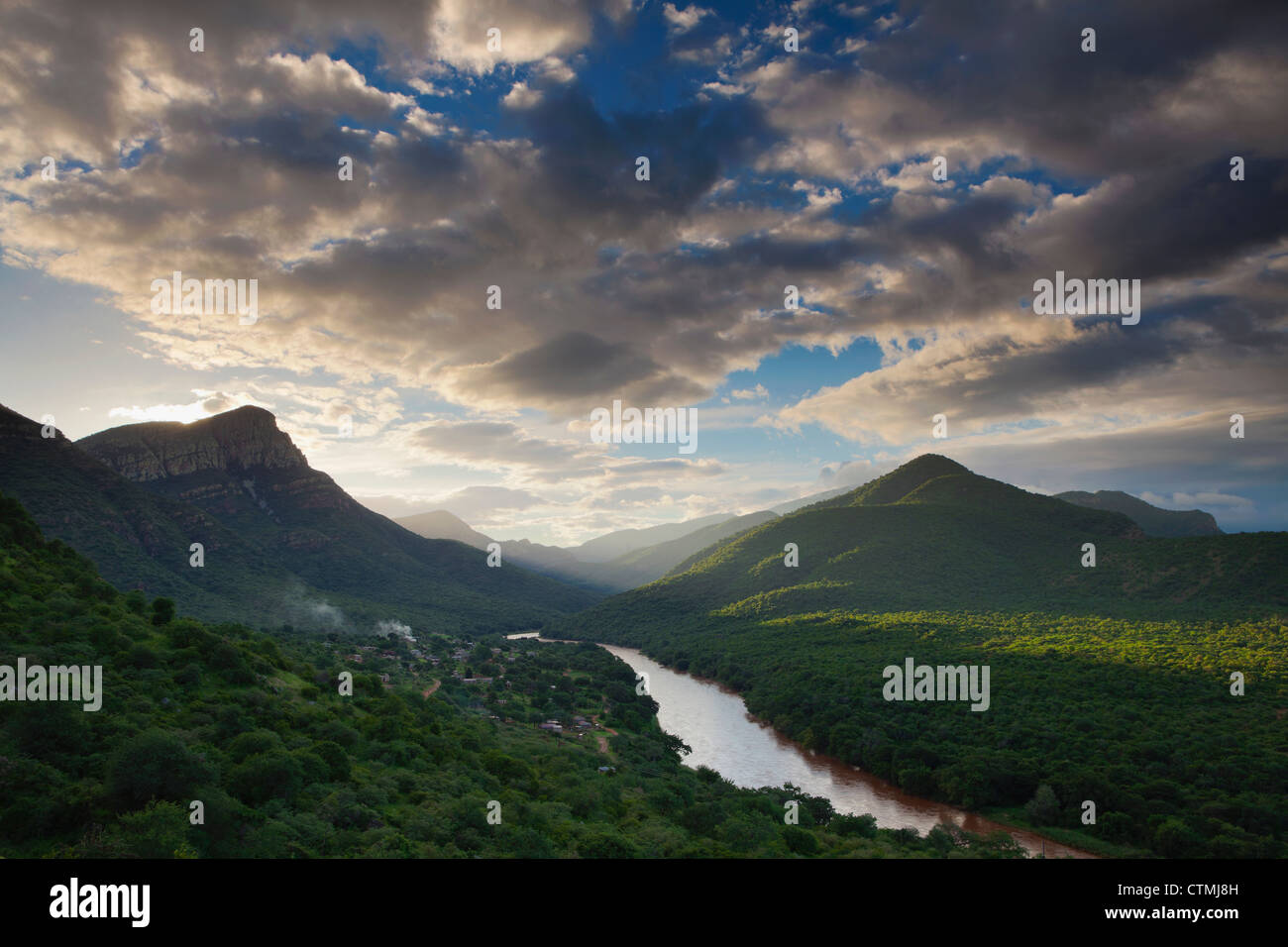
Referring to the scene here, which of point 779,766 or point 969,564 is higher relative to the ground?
point 969,564

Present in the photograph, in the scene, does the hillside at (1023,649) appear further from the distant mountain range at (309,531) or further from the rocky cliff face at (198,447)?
the rocky cliff face at (198,447)

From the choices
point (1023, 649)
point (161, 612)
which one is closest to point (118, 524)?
point (161, 612)

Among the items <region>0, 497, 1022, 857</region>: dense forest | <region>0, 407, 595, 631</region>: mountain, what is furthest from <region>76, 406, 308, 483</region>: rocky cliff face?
<region>0, 497, 1022, 857</region>: dense forest

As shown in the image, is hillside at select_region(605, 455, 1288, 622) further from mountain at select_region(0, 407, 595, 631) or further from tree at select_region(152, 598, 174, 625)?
tree at select_region(152, 598, 174, 625)

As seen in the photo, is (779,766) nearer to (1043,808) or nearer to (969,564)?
(1043,808)

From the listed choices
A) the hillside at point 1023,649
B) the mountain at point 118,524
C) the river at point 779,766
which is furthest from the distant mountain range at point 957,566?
the mountain at point 118,524
